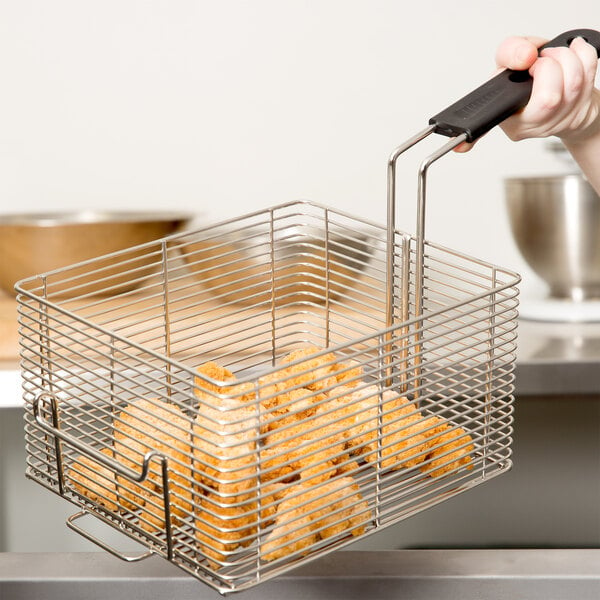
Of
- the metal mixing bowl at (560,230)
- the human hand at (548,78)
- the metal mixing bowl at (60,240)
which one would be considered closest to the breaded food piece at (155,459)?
the human hand at (548,78)

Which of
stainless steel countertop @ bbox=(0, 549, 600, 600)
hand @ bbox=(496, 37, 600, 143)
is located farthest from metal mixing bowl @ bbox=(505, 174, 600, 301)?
stainless steel countertop @ bbox=(0, 549, 600, 600)

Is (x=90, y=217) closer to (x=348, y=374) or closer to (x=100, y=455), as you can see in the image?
(x=348, y=374)

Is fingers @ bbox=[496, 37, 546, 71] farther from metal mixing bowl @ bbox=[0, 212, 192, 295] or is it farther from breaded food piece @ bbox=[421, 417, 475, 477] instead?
metal mixing bowl @ bbox=[0, 212, 192, 295]

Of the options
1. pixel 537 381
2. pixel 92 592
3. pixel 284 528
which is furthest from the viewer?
pixel 537 381

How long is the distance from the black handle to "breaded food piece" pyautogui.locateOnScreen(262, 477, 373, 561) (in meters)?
0.20

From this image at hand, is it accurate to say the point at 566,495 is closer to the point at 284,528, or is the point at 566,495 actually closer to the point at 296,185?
the point at 296,185

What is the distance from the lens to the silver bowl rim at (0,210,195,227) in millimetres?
1364

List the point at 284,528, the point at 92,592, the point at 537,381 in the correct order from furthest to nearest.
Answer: the point at 537,381 → the point at 92,592 → the point at 284,528

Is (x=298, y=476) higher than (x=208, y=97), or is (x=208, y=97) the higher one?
(x=208, y=97)

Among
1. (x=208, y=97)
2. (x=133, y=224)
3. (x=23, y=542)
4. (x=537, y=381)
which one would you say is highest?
(x=208, y=97)

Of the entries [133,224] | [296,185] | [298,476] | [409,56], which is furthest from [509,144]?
[298,476]

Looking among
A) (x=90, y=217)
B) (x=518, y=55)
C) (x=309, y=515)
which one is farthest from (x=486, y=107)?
(x=90, y=217)

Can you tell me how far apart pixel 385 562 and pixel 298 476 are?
0.12 meters

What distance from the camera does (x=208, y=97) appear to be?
1.65 m
